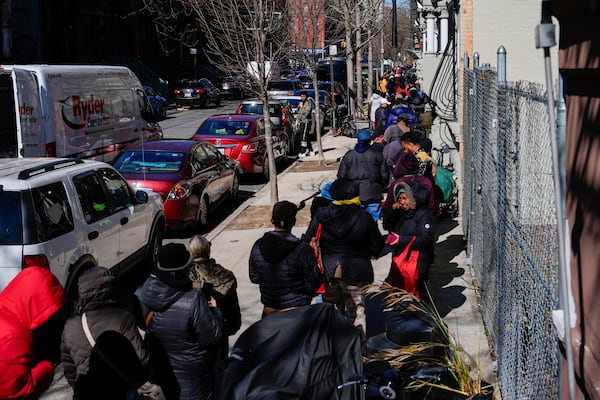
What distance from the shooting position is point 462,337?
7.72m

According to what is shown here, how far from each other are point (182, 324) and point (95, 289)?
676 mm

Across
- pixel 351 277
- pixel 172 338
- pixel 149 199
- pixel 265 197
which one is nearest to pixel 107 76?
pixel 265 197

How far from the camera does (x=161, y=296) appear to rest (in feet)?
16.8

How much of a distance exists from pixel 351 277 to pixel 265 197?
9.90m

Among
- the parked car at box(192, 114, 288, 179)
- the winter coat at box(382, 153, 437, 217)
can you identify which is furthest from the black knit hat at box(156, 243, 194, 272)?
the parked car at box(192, 114, 288, 179)

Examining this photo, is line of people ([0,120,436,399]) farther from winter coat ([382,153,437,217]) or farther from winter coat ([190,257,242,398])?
winter coat ([382,153,437,217])

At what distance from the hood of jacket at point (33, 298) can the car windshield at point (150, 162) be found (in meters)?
8.44

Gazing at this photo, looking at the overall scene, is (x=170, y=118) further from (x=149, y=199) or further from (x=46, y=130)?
(x=149, y=199)

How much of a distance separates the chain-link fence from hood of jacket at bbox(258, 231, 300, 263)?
1617mm

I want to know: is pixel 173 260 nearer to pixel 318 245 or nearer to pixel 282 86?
pixel 318 245

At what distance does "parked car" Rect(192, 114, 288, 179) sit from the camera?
1816 centimetres

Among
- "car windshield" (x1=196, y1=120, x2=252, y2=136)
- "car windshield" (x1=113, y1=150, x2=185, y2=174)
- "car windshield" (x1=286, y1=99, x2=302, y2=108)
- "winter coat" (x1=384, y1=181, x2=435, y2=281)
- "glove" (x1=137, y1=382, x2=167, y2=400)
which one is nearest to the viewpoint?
"glove" (x1=137, y1=382, x2=167, y2=400)

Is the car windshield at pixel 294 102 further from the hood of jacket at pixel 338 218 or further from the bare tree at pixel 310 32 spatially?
the hood of jacket at pixel 338 218

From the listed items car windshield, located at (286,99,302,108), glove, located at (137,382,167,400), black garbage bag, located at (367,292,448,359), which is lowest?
glove, located at (137,382,167,400)
